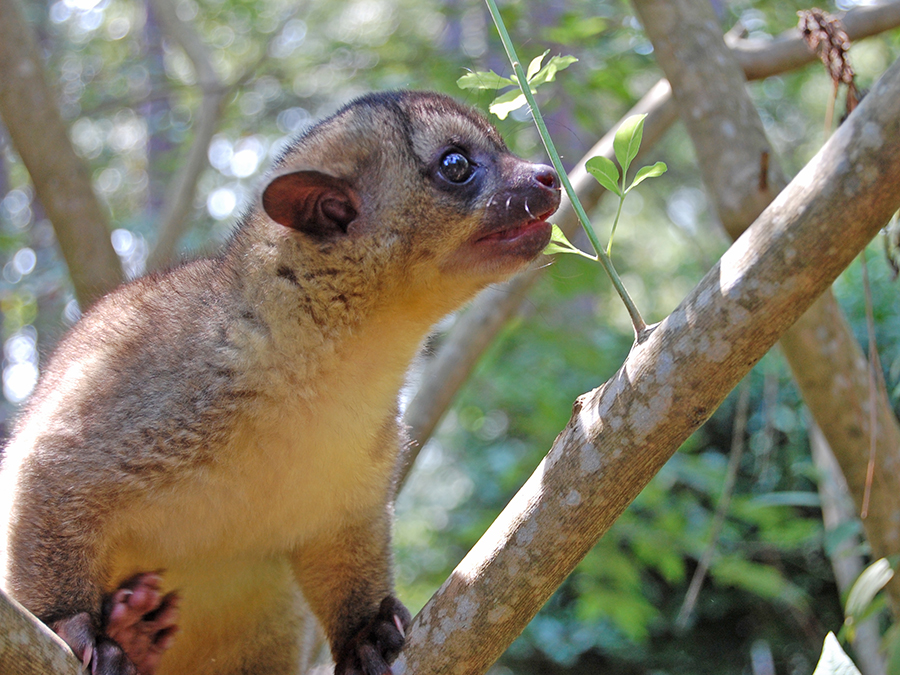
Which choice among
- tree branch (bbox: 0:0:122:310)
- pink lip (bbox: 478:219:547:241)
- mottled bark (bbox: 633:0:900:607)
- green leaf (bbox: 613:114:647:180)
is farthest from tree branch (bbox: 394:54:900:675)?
tree branch (bbox: 0:0:122:310)

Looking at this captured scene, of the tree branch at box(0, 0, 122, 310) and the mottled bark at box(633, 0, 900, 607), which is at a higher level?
the tree branch at box(0, 0, 122, 310)

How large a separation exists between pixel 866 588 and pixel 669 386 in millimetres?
1416

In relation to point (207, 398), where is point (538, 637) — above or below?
below

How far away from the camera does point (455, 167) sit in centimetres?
288

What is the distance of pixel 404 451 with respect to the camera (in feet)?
11.1

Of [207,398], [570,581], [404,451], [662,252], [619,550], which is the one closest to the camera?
[207,398]

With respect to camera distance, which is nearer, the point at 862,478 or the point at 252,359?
Result: the point at 252,359

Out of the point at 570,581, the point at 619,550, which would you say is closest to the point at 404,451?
the point at 619,550

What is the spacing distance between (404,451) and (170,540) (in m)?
1.00

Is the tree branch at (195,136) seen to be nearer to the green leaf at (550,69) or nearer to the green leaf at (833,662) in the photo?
the green leaf at (550,69)

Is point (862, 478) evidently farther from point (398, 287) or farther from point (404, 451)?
point (398, 287)

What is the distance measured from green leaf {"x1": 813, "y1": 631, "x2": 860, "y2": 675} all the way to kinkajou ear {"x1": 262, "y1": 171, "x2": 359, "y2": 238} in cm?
173

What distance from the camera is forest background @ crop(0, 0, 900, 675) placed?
5340 millimetres

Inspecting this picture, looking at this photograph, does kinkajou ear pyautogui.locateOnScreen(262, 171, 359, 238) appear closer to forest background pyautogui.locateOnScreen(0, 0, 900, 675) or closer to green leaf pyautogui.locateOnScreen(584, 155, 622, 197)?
green leaf pyautogui.locateOnScreen(584, 155, 622, 197)
